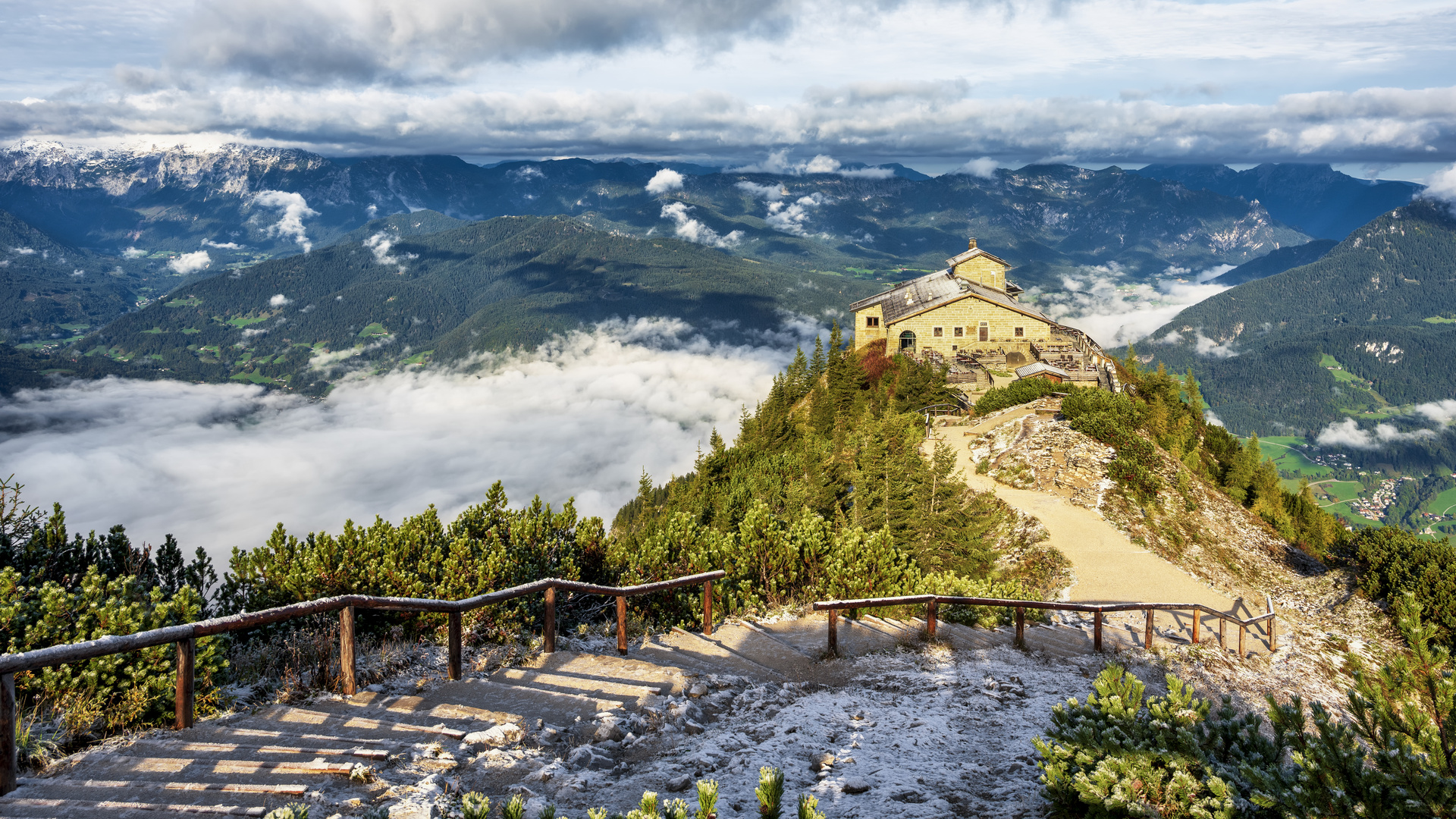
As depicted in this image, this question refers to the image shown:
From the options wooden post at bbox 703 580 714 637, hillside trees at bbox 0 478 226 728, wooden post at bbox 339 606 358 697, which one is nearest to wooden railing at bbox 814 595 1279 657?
wooden post at bbox 703 580 714 637

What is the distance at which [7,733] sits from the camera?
5.73 metres

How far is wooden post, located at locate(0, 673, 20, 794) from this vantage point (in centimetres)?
570

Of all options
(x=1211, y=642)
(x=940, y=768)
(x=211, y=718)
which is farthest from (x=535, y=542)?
(x=1211, y=642)

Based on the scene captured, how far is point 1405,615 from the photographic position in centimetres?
545

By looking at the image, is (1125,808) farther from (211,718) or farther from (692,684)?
(211,718)

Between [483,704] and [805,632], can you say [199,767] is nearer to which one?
[483,704]

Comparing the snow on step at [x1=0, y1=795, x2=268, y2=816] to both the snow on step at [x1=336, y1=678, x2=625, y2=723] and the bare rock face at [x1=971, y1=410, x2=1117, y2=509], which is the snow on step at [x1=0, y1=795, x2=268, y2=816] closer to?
the snow on step at [x1=336, y1=678, x2=625, y2=723]

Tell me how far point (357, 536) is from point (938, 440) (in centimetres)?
2513

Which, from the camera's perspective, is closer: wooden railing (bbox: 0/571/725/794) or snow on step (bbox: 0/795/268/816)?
snow on step (bbox: 0/795/268/816)

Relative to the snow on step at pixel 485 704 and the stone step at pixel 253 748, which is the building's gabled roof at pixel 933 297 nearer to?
the snow on step at pixel 485 704

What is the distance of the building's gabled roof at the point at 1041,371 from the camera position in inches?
1839

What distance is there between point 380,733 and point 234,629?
1731 mm

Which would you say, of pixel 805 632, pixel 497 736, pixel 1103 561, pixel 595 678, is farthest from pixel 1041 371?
pixel 497 736

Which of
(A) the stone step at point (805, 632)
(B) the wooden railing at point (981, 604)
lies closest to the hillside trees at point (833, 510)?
(A) the stone step at point (805, 632)
